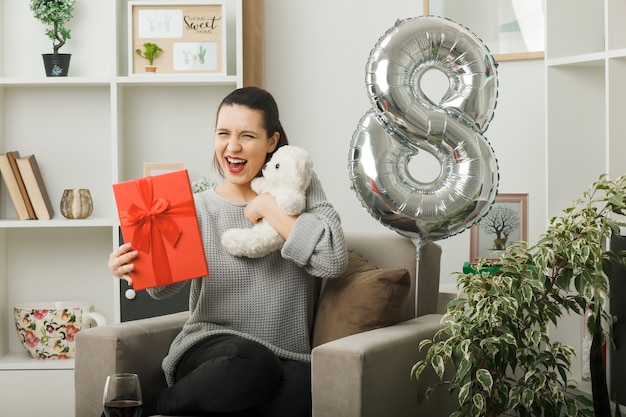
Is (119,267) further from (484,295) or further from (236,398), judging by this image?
(484,295)

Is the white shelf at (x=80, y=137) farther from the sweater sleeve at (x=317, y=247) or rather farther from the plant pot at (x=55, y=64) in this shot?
the sweater sleeve at (x=317, y=247)

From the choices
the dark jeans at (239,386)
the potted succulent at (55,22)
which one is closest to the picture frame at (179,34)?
the potted succulent at (55,22)

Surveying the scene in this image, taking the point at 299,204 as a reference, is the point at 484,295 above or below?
below

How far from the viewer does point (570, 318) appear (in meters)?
2.66

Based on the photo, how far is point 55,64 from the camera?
3.19 metres

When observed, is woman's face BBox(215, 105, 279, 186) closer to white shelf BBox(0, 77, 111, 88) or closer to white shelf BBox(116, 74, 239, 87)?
white shelf BBox(116, 74, 239, 87)

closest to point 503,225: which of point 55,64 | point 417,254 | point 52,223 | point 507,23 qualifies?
point 507,23

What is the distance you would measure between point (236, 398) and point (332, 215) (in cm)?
55

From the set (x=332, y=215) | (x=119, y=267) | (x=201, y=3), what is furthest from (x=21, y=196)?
(x=332, y=215)

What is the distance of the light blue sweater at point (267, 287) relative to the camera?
2.16 metres

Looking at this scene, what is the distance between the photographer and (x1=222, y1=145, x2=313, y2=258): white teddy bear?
2.17m

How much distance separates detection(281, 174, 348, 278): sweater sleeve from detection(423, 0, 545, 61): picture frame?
4.25ft

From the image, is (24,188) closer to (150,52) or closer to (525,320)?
(150,52)

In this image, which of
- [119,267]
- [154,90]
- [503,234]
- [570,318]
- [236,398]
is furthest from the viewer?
[154,90]
